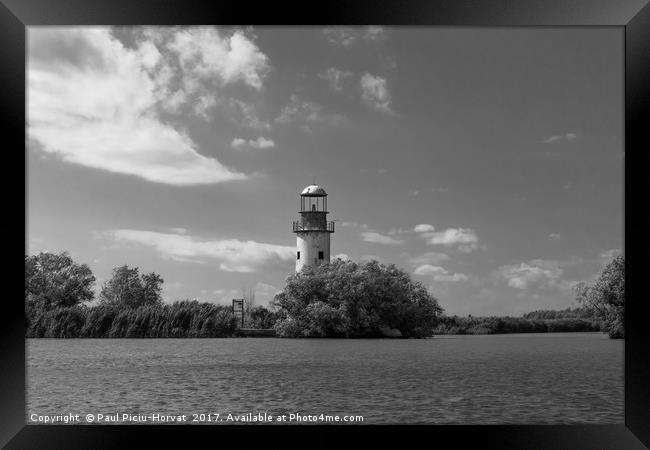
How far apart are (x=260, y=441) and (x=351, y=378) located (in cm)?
1159

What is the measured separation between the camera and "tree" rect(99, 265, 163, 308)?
36344mm

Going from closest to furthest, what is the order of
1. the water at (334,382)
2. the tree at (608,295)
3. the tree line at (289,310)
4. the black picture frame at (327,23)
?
the black picture frame at (327,23) < the water at (334,382) < the tree at (608,295) < the tree line at (289,310)

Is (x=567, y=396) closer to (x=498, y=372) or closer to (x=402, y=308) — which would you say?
(x=498, y=372)

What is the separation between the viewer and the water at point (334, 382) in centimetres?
1277

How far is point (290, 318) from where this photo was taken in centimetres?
3191

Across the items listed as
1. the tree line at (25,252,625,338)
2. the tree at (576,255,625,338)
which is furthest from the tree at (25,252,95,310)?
the tree at (576,255,625,338)

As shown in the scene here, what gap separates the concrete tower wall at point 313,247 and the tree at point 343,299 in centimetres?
83

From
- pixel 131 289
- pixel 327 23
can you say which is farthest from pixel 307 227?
pixel 327 23

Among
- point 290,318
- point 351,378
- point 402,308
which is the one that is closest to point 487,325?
point 402,308

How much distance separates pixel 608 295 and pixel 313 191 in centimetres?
1313

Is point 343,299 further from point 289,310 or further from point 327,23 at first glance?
point 327,23

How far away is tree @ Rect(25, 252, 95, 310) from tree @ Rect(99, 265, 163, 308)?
1.33 m

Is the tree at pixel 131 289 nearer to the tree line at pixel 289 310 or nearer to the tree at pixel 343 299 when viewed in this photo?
the tree line at pixel 289 310

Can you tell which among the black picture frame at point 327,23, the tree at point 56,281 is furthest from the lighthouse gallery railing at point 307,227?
the black picture frame at point 327,23
